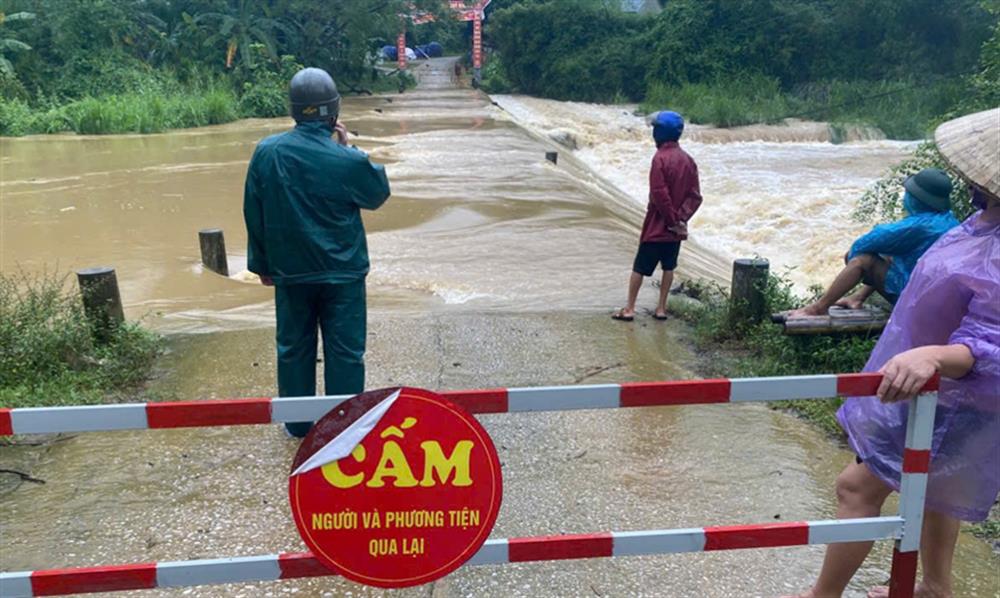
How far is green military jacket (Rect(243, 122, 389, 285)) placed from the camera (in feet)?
11.9

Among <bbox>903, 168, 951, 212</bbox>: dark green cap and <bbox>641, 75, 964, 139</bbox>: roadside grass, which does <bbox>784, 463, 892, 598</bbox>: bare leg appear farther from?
<bbox>641, 75, 964, 139</bbox>: roadside grass

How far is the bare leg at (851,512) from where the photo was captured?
251 centimetres

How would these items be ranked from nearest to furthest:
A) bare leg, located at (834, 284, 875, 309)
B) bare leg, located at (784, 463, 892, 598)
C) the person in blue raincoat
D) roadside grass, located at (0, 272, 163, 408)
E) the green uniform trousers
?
bare leg, located at (784, 463, 892, 598) → the green uniform trousers → the person in blue raincoat → roadside grass, located at (0, 272, 163, 408) → bare leg, located at (834, 284, 875, 309)

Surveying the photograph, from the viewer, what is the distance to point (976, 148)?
2277 mm

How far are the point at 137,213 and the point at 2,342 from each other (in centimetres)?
763

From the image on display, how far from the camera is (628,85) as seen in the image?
43.1 m

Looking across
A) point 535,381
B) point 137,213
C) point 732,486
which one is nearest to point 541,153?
point 137,213

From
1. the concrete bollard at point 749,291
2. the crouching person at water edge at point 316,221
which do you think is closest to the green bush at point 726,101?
the concrete bollard at point 749,291

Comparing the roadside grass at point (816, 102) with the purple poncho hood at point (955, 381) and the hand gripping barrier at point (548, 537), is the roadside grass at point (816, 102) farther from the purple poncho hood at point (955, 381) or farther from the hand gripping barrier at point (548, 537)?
the hand gripping barrier at point (548, 537)

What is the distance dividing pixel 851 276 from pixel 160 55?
32809 mm

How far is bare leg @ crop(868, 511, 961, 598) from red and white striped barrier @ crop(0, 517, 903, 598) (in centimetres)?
23

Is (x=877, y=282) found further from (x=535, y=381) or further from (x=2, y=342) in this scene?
(x=2, y=342)

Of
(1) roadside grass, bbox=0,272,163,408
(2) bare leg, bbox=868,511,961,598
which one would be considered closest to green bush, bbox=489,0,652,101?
(1) roadside grass, bbox=0,272,163,408

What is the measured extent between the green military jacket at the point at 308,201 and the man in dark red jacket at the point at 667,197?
9.35 feet
